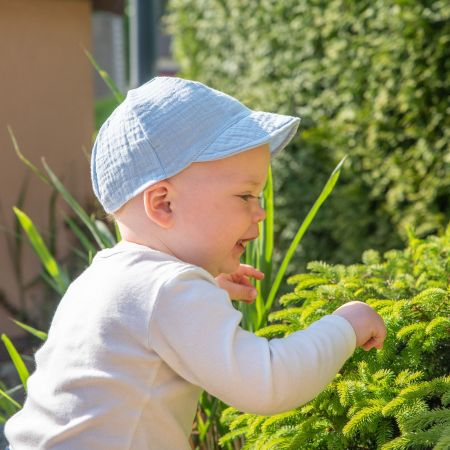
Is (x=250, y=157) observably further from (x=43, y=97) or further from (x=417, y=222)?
(x=43, y=97)

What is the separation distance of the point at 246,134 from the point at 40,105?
4748mm

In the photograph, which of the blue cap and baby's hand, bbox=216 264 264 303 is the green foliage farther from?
the blue cap

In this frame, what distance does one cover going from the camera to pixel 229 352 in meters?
1.63

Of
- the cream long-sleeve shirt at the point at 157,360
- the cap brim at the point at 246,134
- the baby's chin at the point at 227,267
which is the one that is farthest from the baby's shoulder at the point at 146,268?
the cap brim at the point at 246,134

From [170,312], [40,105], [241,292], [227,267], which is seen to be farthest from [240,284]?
[40,105]

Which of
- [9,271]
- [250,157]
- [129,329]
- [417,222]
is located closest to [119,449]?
[129,329]

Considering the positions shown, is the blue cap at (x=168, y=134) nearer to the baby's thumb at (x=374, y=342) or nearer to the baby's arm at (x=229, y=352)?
the baby's arm at (x=229, y=352)

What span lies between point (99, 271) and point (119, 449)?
37 centimetres

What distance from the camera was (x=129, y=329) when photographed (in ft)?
5.64

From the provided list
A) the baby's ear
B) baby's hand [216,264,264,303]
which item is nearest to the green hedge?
baby's hand [216,264,264,303]

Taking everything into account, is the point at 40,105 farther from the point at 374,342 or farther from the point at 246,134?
the point at 374,342

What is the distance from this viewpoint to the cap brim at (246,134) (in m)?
1.77

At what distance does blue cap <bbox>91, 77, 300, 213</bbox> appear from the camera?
179cm

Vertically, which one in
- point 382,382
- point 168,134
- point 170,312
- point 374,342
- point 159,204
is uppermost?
point 168,134
